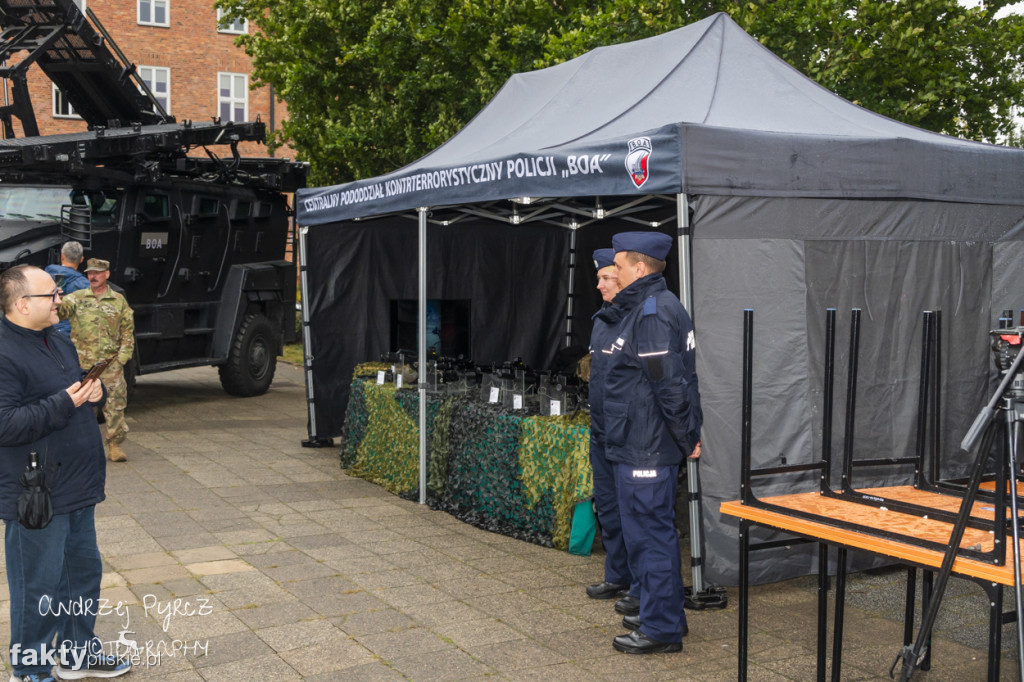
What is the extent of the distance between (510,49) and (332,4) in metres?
3.23

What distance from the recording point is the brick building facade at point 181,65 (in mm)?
30344

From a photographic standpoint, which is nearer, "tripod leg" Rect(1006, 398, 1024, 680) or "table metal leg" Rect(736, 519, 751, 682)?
"tripod leg" Rect(1006, 398, 1024, 680)

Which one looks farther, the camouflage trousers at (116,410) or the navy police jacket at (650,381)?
the camouflage trousers at (116,410)

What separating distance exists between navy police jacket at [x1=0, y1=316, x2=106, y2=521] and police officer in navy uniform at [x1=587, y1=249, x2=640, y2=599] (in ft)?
7.63

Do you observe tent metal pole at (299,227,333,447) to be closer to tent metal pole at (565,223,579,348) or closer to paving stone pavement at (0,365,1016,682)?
paving stone pavement at (0,365,1016,682)

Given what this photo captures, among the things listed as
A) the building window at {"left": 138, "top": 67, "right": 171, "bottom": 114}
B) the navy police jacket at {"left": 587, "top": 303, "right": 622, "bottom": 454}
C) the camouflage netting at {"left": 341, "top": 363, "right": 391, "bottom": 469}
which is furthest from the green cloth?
the building window at {"left": 138, "top": 67, "right": 171, "bottom": 114}

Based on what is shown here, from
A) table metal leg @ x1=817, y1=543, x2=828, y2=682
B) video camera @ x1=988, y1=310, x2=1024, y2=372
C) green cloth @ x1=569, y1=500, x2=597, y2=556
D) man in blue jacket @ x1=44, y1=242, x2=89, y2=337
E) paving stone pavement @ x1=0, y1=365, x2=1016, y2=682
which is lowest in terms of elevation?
paving stone pavement @ x1=0, y1=365, x2=1016, y2=682

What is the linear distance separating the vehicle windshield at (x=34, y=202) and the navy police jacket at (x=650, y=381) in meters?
8.65

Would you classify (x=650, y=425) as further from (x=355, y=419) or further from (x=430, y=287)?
(x=430, y=287)

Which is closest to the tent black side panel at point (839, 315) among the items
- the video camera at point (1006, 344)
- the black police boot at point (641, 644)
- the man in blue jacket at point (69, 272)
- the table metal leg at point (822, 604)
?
the black police boot at point (641, 644)

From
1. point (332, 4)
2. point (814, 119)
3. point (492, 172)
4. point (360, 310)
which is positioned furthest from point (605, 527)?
point (332, 4)

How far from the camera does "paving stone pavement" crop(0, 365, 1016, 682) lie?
4672mm

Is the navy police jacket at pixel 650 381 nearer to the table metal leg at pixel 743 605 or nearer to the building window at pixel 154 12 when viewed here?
the table metal leg at pixel 743 605

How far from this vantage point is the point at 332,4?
56.9 ft
